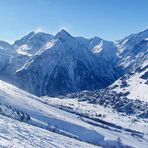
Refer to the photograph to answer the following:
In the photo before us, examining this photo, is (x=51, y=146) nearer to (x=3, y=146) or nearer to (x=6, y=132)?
(x=6, y=132)

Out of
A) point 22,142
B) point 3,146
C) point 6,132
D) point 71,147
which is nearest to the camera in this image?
point 3,146

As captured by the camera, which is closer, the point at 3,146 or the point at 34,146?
the point at 3,146

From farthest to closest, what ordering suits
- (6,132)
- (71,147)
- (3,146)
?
(71,147) < (6,132) < (3,146)

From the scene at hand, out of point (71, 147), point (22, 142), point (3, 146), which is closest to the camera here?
point (3, 146)

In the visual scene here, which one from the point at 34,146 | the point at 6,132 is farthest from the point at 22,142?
the point at 6,132

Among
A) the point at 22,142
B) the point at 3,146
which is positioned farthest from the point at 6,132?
the point at 3,146

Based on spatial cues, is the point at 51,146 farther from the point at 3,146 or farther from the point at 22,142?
the point at 3,146

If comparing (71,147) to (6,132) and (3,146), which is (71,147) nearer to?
(6,132)

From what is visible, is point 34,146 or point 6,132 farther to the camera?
point 6,132

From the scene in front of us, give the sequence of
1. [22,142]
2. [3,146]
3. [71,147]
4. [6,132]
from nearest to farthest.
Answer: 1. [3,146]
2. [22,142]
3. [6,132]
4. [71,147]
